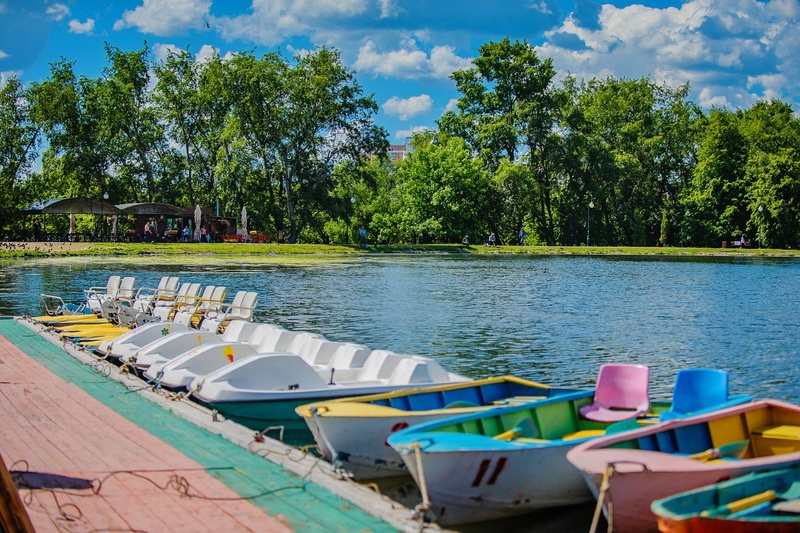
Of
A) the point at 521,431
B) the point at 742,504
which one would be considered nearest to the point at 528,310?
the point at 521,431

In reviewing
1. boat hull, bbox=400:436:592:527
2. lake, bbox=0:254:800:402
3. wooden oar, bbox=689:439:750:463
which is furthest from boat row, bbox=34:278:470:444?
lake, bbox=0:254:800:402

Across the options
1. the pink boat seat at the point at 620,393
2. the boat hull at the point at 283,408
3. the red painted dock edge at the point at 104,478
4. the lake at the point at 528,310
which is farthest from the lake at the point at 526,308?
the red painted dock edge at the point at 104,478

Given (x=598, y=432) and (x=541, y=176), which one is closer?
(x=598, y=432)

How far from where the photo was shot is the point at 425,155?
86.2 meters

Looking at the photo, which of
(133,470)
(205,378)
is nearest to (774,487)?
(133,470)

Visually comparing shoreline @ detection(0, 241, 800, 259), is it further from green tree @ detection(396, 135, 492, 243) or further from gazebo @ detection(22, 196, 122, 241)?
green tree @ detection(396, 135, 492, 243)

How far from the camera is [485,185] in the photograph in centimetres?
8475

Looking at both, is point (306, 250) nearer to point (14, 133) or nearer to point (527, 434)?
point (14, 133)

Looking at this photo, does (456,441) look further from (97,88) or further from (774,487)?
(97,88)

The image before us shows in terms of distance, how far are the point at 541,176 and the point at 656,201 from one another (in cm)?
1593

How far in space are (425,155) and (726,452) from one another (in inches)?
3062

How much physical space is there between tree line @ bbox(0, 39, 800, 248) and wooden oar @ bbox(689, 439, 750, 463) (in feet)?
221

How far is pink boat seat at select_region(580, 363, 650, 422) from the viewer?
11336 millimetres

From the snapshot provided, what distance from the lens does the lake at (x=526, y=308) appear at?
870 inches
